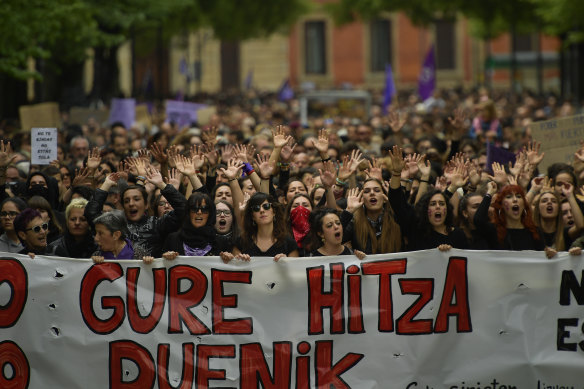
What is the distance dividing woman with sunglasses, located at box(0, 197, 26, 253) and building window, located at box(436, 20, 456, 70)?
173 feet

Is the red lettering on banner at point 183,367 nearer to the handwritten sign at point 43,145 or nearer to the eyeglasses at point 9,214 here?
the eyeglasses at point 9,214

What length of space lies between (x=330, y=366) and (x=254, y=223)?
125 cm

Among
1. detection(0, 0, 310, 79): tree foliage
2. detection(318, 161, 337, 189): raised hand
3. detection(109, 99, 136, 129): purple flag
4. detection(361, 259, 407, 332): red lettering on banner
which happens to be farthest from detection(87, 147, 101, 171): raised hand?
detection(109, 99, 136, 129): purple flag

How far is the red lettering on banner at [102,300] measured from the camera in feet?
24.1

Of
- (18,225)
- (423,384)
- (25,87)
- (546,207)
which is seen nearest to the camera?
(423,384)

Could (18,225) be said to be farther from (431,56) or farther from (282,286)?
(431,56)

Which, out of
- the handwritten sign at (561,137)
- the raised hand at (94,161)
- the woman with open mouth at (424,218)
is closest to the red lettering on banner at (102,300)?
the woman with open mouth at (424,218)

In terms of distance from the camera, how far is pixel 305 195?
8.87 metres

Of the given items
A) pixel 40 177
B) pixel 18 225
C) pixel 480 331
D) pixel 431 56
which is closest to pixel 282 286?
pixel 480 331

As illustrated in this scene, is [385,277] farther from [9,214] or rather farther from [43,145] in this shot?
[43,145]

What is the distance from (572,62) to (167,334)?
3245 cm

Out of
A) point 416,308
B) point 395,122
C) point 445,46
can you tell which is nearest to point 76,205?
point 416,308

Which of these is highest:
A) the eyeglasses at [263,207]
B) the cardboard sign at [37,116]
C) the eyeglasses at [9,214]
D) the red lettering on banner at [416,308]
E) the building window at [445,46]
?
the building window at [445,46]

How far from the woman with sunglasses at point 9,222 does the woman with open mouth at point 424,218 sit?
2.72 m
